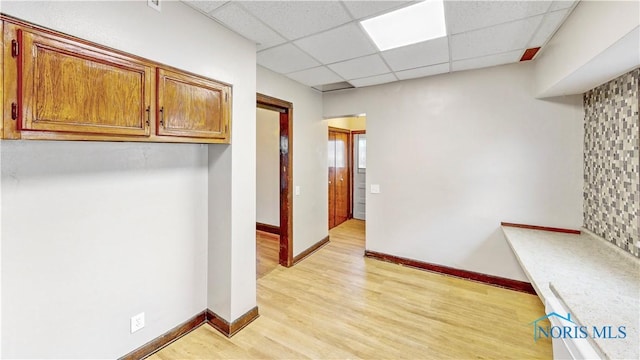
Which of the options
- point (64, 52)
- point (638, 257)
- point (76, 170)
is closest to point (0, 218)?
point (76, 170)

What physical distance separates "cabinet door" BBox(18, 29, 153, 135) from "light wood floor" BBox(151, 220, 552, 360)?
176 centimetres

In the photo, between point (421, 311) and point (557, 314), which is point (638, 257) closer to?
point (557, 314)

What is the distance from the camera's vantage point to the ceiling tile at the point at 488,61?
107 inches

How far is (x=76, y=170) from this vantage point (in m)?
1.60

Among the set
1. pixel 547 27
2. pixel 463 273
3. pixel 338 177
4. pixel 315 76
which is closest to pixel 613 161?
pixel 547 27

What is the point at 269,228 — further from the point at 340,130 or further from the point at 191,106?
the point at 191,106

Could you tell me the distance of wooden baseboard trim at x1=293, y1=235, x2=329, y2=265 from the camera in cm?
379

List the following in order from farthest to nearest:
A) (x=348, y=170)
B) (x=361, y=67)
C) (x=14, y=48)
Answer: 1. (x=348, y=170)
2. (x=361, y=67)
3. (x=14, y=48)

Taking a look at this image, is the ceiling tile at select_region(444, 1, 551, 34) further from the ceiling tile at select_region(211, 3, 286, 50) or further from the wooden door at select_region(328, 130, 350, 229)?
the wooden door at select_region(328, 130, 350, 229)

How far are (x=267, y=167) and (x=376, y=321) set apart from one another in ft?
11.4

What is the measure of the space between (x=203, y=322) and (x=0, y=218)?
1644 mm

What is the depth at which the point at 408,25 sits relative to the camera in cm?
215

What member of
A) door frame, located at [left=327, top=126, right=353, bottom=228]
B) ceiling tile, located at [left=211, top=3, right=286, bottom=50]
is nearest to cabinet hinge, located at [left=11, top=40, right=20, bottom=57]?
ceiling tile, located at [left=211, top=3, right=286, bottom=50]

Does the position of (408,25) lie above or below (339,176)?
above
